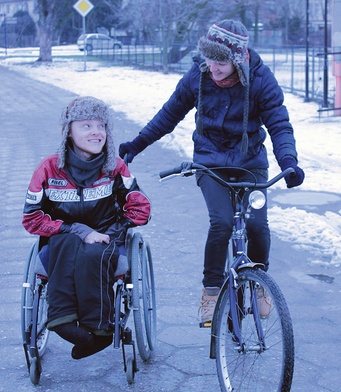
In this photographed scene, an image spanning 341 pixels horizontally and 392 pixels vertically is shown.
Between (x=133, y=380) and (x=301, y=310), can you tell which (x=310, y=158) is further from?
(x=133, y=380)

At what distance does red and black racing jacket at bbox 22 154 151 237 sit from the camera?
12.9ft

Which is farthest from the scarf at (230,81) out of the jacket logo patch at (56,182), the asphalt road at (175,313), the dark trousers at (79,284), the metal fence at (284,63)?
the metal fence at (284,63)

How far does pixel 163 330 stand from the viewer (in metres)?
4.75

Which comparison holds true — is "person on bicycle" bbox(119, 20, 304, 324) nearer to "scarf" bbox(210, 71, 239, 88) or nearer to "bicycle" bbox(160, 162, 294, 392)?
"scarf" bbox(210, 71, 239, 88)

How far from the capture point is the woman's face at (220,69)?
3.98 meters

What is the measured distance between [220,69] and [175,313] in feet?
5.49

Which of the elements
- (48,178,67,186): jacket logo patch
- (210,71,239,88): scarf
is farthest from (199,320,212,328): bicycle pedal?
(210,71,239,88): scarf

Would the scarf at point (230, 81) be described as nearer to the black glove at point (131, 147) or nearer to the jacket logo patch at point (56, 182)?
the black glove at point (131, 147)

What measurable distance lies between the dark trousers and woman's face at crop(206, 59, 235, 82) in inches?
39.8

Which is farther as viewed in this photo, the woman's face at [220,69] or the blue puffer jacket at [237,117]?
the blue puffer jacket at [237,117]

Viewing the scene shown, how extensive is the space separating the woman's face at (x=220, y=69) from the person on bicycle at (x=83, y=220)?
1.81 ft

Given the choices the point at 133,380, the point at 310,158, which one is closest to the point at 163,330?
the point at 133,380

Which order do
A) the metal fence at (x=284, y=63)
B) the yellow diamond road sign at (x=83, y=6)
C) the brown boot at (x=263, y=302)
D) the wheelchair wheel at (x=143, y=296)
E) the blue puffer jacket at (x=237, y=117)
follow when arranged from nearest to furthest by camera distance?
the brown boot at (x=263, y=302) < the wheelchair wheel at (x=143, y=296) < the blue puffer jacket at (x=237, y=117) < the metal fence at (x=284, y=63) < the yellow diamond road sign at (x=83, y=6)

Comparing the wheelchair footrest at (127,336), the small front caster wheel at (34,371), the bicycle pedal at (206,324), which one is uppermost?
the wheelchair footrest at (127,336)
